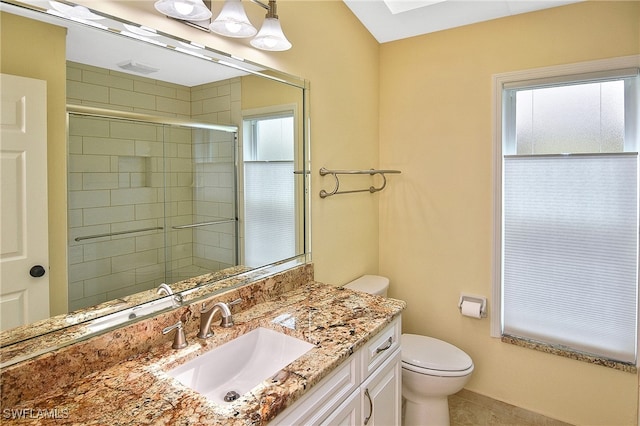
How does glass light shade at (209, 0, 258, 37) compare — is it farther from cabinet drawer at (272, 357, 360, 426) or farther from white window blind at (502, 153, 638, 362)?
white window blind at (502, 153, 638, 362)

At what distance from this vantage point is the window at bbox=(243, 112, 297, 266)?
5.12 feet

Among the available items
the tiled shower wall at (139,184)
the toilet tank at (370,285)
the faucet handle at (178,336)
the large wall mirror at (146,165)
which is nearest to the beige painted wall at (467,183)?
the toilet tank at (370,285)

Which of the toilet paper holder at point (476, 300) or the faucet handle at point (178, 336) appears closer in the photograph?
the faucet handle at point (178, 336)

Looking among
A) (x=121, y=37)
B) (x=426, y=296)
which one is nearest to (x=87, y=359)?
(x=121, y=37)

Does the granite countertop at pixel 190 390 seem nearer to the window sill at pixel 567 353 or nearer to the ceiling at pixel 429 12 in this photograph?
the window sill at pixel 567 353

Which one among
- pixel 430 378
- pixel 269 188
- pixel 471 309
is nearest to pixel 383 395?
pixel 430 378

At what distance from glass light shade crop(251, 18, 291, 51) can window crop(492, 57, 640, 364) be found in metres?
1.35

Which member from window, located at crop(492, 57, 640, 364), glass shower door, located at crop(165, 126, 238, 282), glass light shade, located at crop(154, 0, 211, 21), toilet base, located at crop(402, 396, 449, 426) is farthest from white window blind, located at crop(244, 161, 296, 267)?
window, located at crop(492, 57, 640, 364)

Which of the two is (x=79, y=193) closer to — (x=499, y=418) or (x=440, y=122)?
(x=440, y=122)

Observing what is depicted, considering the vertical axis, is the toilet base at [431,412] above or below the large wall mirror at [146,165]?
below

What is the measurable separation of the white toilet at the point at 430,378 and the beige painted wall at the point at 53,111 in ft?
5.32

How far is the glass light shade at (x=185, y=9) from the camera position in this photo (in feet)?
3.73

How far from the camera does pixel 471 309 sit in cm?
215

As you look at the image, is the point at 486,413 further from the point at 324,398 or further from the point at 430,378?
the point at 324,398
